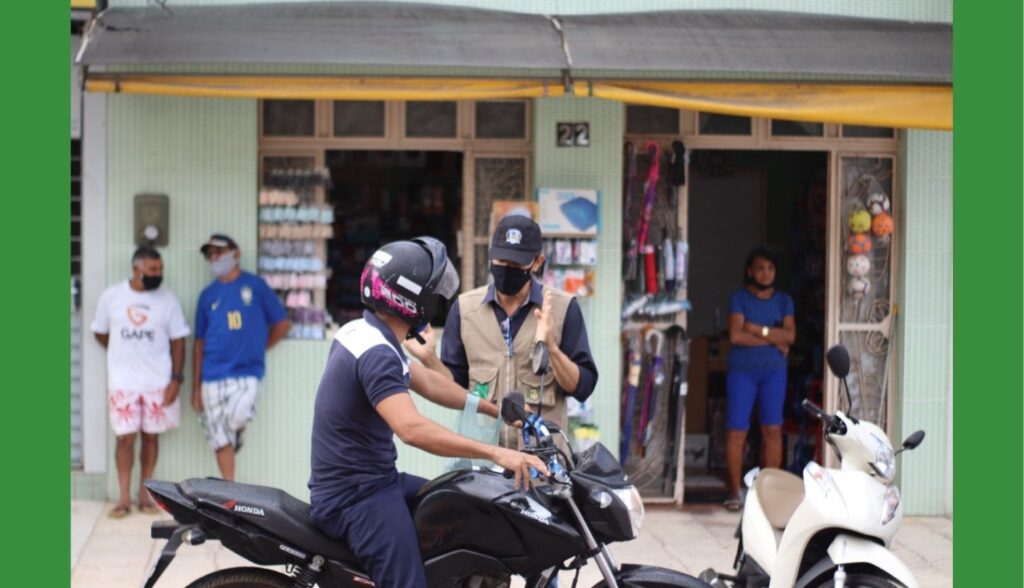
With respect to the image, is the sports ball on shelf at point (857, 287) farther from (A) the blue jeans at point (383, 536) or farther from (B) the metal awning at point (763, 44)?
(A) the blue jeans at point (383, 536)

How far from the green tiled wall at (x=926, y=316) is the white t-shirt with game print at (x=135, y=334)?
184 inches

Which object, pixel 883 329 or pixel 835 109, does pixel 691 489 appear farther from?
pixel 835 109

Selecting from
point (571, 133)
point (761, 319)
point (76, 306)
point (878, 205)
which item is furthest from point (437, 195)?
point (878, 205)

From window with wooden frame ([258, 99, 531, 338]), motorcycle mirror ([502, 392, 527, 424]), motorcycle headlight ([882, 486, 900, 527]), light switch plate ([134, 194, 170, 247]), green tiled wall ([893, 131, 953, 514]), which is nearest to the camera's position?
motorcycle mirror ([502, 392, 527, 424])

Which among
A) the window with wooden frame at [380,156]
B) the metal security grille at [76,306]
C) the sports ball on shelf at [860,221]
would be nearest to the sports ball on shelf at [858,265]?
the sports ball on shelf at [860,221]

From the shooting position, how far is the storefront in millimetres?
8766

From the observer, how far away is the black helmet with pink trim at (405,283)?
15.7 ft

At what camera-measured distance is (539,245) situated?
19.2 feet

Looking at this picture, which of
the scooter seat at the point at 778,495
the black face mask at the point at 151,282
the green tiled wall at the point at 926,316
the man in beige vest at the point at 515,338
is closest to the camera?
the man in beige vest at the point at 515,338

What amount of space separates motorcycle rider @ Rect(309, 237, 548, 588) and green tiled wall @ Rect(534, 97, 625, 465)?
4097 millimetres

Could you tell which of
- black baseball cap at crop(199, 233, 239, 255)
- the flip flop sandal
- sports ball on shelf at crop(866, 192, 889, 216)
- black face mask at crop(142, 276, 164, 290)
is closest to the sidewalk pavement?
the flip flop sandal

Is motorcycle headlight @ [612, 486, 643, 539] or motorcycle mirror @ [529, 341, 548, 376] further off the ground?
motorcycle mirror @ [529, 341, 548, 376]

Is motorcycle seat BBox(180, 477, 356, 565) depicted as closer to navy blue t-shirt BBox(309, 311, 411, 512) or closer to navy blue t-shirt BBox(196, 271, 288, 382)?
navy blue t-shirt BBox(309, 311, 411, 512)

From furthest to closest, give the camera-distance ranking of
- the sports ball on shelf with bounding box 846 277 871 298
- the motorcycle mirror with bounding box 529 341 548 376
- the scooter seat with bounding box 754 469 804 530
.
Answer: the sports ball on shelf with bounding box 846 277 871 298 → the scooter seat with bounding box 754 469 804 530 → the motorcycle mirror with bounding box 529 341 548 376
